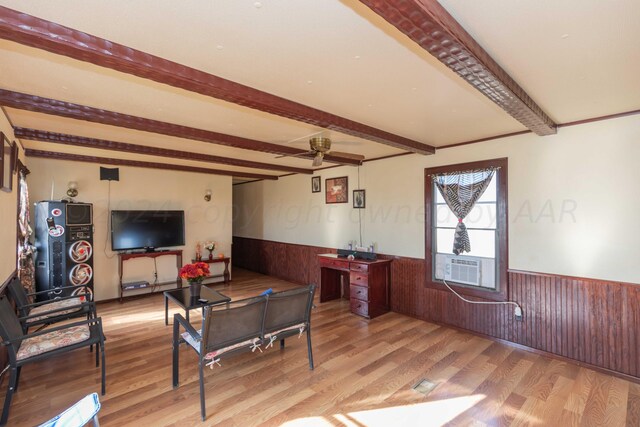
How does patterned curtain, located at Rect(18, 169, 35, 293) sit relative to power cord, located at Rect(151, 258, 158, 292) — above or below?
above

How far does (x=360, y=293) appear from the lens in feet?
14.7

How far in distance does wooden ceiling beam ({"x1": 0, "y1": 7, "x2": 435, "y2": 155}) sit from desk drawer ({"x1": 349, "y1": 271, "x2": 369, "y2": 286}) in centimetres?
251

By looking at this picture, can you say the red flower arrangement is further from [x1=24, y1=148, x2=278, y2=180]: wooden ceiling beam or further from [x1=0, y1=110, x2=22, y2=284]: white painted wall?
[x1=24, y1=148, x2=278, y2=180]: wooden ceiling beam

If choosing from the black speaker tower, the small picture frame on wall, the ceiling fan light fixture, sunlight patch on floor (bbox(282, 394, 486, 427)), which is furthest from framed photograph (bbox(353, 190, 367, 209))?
the black speaker tower

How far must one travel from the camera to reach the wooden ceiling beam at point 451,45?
1.26 m

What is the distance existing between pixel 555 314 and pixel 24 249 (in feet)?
21.1

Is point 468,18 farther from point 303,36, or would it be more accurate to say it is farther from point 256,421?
point 256,421

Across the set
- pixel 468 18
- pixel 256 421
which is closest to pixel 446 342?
pixel 256 421

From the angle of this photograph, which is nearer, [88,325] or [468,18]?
[468,18]

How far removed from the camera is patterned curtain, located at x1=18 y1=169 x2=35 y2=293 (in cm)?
363

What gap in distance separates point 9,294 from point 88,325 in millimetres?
1050

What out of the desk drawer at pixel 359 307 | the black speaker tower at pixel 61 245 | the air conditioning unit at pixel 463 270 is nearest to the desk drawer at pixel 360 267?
the desk drawer at pixel 359 307

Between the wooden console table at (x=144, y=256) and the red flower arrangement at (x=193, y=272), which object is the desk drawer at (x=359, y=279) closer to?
the red flower arrangement at (x=193, y=272)

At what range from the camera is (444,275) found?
409cm
